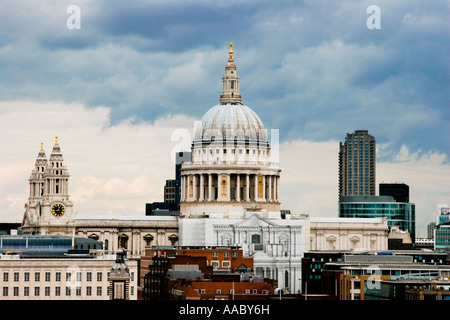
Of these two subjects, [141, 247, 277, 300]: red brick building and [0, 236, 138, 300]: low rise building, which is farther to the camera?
[0, 236, 138, 300]: low rise building

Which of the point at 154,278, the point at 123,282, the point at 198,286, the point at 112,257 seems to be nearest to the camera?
the point at 123,282

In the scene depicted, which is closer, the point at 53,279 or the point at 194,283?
the point at 53,279

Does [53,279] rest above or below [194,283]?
above

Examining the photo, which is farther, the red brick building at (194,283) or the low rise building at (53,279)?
the low rise building at (53,279)
